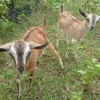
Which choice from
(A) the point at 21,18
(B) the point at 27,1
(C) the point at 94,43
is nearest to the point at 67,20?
(C) the point at 94,43

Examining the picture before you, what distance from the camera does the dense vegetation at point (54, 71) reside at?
13.6 ft

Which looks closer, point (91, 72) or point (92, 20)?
point (91, 72)

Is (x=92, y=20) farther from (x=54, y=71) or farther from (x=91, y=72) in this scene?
(x=91, y=72)

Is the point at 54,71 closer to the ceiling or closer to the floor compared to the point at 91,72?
closer to the floor

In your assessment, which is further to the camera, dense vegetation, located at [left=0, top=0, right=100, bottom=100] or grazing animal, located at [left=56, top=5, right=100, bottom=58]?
grazing animal, located at [left=56, top=5, right=100, bottom=58]

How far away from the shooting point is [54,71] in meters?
4.96

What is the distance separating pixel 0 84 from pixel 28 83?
562 millimetres

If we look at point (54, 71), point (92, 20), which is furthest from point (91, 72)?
point (92, 20)

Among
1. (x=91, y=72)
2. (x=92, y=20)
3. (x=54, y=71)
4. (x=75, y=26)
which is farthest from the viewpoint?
(x=75, y=26)

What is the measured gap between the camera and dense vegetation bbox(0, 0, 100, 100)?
415 cm

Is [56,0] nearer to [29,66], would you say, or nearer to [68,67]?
[68,67]

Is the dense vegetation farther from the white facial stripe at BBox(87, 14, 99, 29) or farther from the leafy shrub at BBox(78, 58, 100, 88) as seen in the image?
the white facial stripe at BBox(87, 14, 99, 29)

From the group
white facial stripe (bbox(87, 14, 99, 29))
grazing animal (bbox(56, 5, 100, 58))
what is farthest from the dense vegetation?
white facial stripe (bbox(87, 14, 99, 29))

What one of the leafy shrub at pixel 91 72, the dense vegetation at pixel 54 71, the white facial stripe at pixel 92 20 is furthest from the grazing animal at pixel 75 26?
the leafy shrub at pixel 91 72
